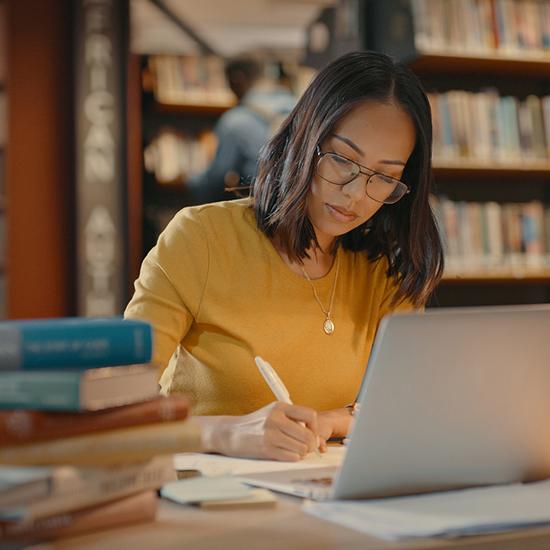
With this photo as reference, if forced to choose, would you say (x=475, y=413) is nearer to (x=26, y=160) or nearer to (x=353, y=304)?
(x=353, y=304)

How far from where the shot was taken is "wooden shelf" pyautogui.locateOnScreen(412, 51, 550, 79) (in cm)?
355

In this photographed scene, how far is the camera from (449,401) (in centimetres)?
94

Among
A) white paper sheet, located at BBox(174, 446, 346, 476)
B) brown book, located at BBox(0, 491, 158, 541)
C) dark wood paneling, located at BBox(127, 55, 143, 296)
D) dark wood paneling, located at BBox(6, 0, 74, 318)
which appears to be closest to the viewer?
brown book, located at BBox(0, 491, 158, 541)

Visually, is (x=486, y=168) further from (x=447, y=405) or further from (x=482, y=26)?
(x=447, y=405)

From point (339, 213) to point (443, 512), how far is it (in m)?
0.78

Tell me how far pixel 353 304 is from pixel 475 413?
77 centimetres

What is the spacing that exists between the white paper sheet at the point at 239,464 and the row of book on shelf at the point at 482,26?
2.54 meters

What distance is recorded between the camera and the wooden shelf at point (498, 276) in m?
3.63

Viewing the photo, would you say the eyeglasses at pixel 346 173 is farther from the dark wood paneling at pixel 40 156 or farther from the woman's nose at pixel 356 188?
the dark wood paneling at pixel 40 156

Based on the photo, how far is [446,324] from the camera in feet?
2.98

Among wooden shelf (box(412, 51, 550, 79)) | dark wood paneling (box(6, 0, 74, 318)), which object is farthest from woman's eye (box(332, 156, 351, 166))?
dark wood paneling (box(6, 0, 74, 318))

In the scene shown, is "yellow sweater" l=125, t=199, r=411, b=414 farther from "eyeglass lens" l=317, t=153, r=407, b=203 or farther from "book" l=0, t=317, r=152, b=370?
Result: "book" l=0, t=317, r=152, b=370

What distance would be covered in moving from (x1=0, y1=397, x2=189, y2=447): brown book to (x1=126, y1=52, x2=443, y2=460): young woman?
600 mm

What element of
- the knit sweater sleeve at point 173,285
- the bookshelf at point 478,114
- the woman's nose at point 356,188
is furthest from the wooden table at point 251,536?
the bookshelf at point 478,114
